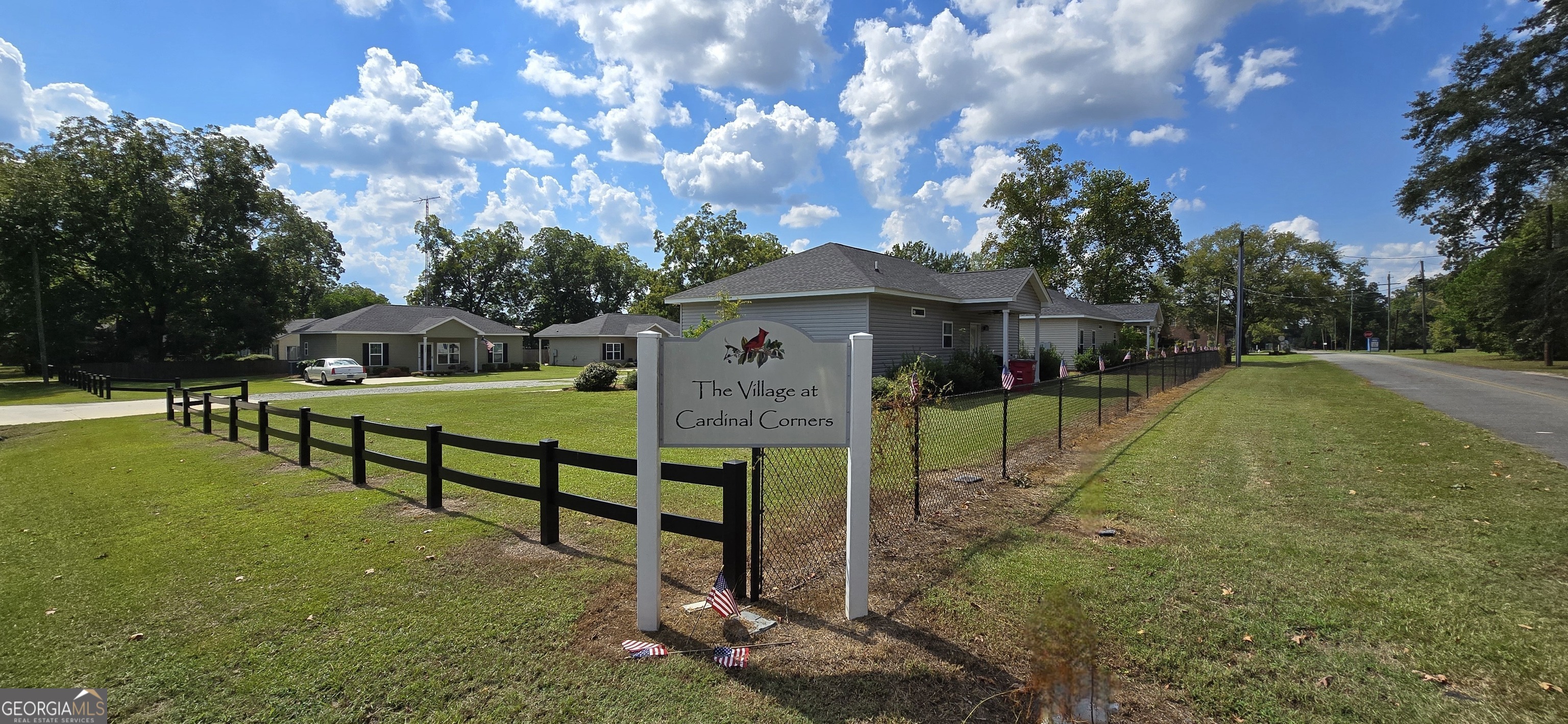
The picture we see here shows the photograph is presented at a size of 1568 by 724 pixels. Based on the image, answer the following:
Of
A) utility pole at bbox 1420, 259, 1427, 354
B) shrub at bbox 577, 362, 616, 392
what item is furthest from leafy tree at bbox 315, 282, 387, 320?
utility pole at bbox 1420, 259, 1427, 354

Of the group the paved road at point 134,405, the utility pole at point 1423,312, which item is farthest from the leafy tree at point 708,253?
the utility pole at point 1423,312

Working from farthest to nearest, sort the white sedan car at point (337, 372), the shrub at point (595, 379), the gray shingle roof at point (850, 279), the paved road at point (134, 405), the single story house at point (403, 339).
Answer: the single story house at point (403, 339) → the white sedan car at point (337, 372) → the shrub at point (595, 379) → the gray shingle roof at point (850, 279) → the paved road at point (134, 405)

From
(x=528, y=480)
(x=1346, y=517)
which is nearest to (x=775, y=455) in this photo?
(x=528, y=480)

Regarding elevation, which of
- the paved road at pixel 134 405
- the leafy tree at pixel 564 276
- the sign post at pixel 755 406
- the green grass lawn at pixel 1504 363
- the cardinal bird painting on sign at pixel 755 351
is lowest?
the paved road at pixel 134 405

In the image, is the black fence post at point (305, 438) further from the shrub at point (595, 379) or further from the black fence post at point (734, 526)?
the shrub at point (595, 379)

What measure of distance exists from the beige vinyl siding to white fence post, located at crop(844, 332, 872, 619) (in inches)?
501

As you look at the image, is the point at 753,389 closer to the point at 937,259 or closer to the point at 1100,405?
the point at 1100,405

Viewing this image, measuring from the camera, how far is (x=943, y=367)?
1722cm

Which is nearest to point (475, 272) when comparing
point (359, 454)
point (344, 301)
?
point (344, 301)

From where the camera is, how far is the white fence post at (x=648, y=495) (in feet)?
11.3

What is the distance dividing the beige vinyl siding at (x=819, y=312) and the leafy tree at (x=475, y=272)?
5047 cm

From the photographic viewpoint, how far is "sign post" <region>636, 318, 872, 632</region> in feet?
11.5

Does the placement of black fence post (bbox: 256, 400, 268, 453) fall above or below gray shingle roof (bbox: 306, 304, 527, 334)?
below

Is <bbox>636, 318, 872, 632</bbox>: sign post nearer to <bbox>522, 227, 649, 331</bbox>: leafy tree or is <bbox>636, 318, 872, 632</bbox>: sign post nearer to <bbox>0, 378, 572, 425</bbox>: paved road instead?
<bbox>0, 378, 572, 425</bbox>: paved road
